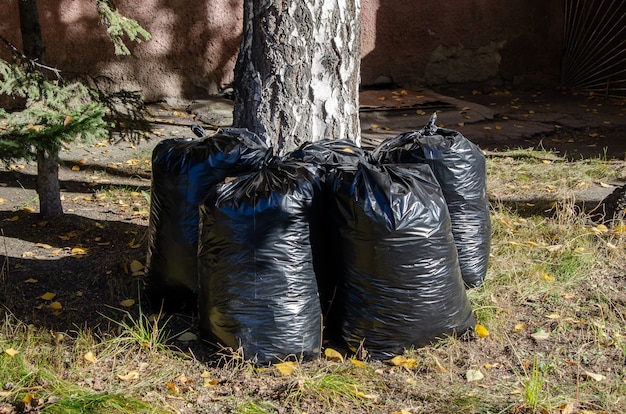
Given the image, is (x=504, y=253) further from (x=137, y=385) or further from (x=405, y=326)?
(x=137, y=385)

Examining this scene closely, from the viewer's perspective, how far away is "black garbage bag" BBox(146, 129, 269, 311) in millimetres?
3438

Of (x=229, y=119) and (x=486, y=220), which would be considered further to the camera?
(x=229, y=119)

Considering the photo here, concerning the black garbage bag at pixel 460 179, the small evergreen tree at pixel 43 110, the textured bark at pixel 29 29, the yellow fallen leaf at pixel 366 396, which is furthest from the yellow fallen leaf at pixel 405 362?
the textured bark at pixel 29 29

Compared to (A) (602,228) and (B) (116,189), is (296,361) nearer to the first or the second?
(A) (602,228)

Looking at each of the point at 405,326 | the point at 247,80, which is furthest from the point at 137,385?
the point at 247,80

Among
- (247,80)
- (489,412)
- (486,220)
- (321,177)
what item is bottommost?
(489,412)

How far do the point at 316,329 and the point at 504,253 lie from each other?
1.66m

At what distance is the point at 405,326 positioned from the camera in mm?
3139

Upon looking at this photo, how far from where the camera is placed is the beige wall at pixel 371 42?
794 cm

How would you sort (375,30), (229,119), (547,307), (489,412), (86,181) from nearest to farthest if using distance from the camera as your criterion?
(489,412) < (547,307) < (86,181) < (229,119) < (375,30)

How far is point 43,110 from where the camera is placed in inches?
154

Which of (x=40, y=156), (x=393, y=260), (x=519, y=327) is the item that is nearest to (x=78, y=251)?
(x=40, y=156)

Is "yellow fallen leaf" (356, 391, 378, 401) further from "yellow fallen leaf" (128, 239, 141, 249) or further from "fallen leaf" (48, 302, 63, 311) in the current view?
"yellow fallen leaf" (128, 239, 141, 249)

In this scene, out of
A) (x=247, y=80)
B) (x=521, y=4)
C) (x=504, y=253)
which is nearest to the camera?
(x=247, y=80)
